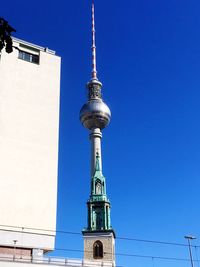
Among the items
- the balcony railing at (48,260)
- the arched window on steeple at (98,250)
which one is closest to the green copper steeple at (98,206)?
the arched window on steeple at (98,250)

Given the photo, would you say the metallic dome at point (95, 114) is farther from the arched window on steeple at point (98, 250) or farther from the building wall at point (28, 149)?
the building wall at point (28, 149)

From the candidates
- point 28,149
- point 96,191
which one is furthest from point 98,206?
point 28,149

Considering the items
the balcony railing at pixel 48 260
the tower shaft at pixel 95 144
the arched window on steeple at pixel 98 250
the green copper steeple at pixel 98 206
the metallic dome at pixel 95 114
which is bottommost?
the balcony railing at pixel 48 260

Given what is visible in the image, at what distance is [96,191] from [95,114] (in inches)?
1031

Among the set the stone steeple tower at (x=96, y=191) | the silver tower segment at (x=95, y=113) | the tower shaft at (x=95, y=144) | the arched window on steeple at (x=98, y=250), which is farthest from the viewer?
the silver tower segment at (x=95, y=113)

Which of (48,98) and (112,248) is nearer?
(48,98)

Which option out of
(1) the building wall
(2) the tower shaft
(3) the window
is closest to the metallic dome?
(2) the tower shaft

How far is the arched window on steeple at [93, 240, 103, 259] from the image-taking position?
268ft

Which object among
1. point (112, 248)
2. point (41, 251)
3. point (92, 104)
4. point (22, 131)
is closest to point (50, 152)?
point (22, 131)

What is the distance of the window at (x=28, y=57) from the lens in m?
46.5

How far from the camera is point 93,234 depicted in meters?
84.7

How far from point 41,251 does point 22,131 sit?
41.4ft

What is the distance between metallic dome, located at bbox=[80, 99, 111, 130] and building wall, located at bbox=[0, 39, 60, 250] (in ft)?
211

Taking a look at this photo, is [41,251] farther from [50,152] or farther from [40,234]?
[50,152]
